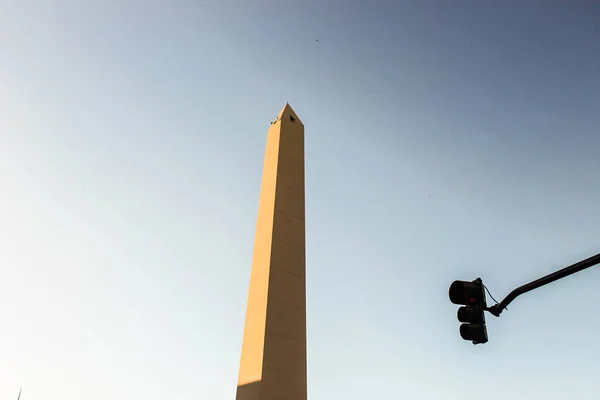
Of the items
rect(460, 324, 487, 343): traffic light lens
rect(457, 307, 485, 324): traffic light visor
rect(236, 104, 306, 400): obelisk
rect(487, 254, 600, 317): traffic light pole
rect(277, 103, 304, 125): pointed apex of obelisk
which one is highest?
rect(277, 103, 304, 125): pointed apex of obelisk

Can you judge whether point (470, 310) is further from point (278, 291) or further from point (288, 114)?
point (288, 114)

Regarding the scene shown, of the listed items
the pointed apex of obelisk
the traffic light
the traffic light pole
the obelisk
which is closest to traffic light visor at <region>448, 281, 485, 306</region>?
the traffic light

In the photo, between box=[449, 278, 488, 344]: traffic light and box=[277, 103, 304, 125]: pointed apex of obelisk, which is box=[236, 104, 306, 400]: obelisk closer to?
box=[277, 103, 304, 125]: pointed apex of obelisk

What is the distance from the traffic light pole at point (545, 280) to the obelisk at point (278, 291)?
678 centimetres

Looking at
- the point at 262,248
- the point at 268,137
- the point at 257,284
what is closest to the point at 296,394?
the point at 257,284

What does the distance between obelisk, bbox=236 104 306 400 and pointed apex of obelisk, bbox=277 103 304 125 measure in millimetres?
1126

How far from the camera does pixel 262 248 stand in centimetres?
1293

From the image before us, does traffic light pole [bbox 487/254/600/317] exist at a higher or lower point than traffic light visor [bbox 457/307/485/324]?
higher

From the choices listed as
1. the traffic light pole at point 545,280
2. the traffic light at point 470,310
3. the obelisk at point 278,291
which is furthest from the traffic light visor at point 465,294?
the obelisk at point 278,291

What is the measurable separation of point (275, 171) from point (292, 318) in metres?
4.70

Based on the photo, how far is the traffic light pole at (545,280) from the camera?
4211 mm

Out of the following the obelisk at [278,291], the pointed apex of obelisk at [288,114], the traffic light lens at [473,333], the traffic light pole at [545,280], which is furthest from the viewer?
the pointed apex of obelisk at [288,114]

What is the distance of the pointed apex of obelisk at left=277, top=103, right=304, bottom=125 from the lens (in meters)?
16.5

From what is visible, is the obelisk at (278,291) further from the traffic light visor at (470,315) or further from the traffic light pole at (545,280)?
the traffic light pole at (545,280)
